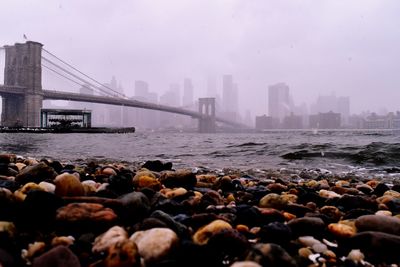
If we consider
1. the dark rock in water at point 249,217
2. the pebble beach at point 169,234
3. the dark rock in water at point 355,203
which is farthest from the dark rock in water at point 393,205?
the dark rock in water at point 249,217

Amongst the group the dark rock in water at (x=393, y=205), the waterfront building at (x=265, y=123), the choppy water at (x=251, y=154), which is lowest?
the choppy water at (x=251, y=154)

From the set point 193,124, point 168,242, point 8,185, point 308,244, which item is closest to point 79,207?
point 168,242

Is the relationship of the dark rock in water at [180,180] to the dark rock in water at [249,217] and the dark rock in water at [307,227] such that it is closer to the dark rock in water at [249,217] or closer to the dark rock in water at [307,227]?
the dark rock in water at [249,217]

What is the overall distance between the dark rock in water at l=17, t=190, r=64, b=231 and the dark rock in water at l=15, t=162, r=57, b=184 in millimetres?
987

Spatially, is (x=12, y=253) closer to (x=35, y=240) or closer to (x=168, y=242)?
(x=35, y=240)

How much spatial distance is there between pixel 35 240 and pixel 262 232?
1.06 meters

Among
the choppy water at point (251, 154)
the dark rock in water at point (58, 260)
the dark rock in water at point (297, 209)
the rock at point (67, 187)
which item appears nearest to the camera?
the dark rock in water at point (58, 260)

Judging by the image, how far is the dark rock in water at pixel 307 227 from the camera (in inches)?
68.5

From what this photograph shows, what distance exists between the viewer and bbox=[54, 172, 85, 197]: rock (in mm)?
2061

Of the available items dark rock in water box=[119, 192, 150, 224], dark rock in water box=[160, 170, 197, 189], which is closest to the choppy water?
dark rock in water box=[160, 170, 197, 189]

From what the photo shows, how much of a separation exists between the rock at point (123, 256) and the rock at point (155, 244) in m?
0.06

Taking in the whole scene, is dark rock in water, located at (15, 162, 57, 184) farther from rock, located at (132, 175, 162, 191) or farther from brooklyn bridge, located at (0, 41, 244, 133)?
brooklyn bridge, located at (0, 41, 244, 133)

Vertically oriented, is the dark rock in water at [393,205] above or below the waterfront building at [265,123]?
below

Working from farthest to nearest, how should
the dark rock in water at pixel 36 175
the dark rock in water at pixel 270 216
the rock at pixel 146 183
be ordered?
the rock at pixel 146 183, the dark rock in water at pixel 36 175, the dark rock in water at pixel 270 216
